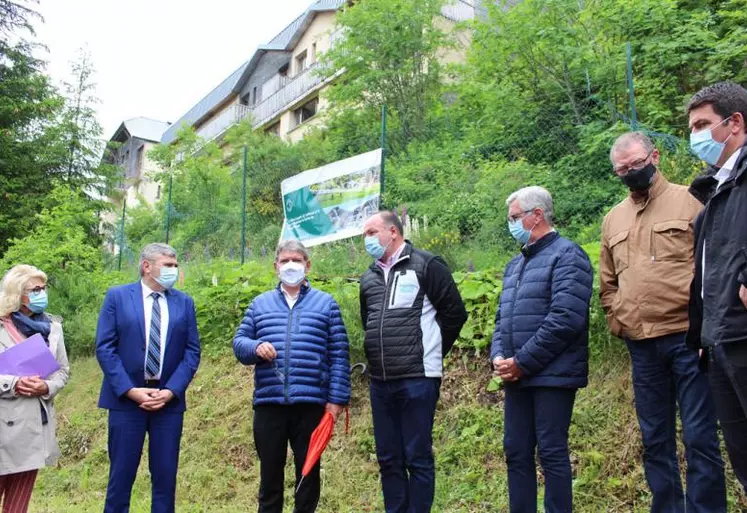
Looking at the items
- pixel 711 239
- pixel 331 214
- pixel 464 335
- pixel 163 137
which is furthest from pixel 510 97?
pixel 163 137

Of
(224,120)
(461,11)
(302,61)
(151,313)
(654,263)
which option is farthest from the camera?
(224,120)

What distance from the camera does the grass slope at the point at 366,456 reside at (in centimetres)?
446

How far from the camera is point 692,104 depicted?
2.87 meters

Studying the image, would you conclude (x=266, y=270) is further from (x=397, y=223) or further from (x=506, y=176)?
(x=397, y=223)

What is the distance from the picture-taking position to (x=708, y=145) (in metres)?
2.77

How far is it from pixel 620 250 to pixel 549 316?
1.82 feet

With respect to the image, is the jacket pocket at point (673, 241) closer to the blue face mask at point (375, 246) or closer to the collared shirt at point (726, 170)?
the collared shirt at point (726, 170)

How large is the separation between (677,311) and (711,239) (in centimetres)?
89

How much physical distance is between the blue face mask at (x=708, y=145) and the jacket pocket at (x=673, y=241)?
77 centimetres

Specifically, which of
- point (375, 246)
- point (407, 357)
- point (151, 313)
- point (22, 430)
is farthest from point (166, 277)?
point (407, 357)

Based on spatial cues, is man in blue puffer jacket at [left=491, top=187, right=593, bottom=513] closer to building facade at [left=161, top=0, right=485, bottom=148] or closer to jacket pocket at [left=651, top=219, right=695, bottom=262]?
jacket pocket at [left=651, top=219, right=695, bottom=262]

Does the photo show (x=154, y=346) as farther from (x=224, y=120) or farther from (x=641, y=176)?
(x=224, y=120)

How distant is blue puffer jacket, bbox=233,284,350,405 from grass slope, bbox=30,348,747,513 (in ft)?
4.03

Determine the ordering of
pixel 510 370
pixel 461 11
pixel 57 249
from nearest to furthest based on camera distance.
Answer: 1. pixel 510 370
2. pixel 57 249
3. pixel 461 11
